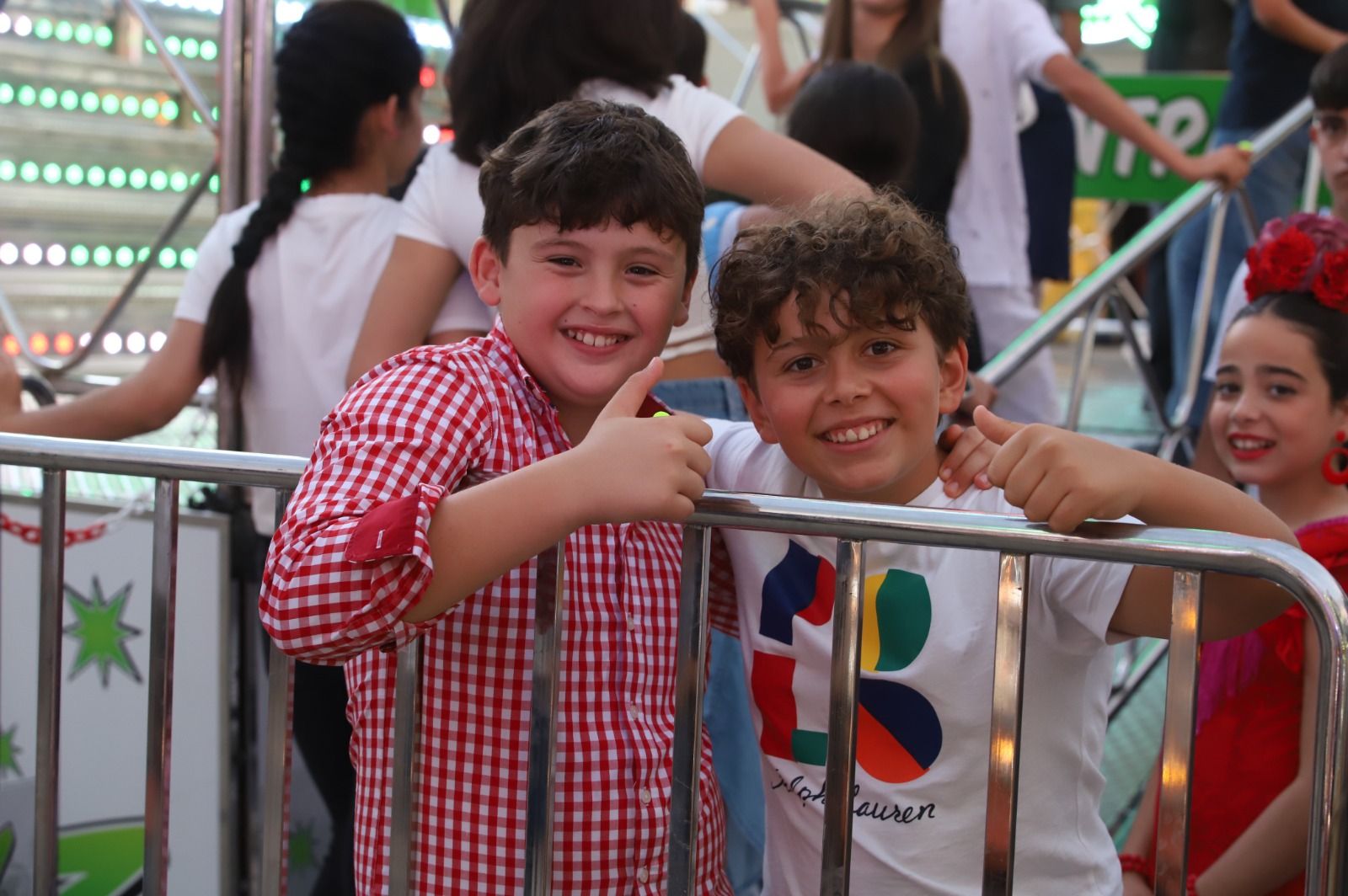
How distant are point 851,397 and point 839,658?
337 millimetres

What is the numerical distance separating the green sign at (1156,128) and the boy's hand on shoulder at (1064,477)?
14.4 feet

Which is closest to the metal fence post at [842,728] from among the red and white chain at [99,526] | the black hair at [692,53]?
the red and white chain at [99,526]

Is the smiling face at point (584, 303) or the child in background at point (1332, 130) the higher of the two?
the child in background at point (1332, 130)

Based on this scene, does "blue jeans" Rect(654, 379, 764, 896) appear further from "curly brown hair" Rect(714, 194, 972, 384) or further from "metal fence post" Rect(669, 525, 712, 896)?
"metal fence post" Rect(669, 525, 712, 896)

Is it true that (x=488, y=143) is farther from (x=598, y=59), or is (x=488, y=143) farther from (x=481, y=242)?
(x=481, y=242)

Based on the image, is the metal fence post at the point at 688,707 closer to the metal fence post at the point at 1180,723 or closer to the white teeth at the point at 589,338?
the white teeth at the point at 589,338

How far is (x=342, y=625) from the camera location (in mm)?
1447

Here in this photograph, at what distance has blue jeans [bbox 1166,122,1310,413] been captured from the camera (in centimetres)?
446

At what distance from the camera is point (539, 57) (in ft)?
8.20

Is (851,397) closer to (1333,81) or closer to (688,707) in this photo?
(688,707)

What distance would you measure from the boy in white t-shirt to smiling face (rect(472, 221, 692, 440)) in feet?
0.44

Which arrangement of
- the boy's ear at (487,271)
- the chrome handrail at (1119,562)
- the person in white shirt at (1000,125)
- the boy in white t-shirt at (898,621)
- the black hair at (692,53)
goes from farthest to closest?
the person in white shirt at (1000,125)
the black hair at (692,53)
the boy's ear at (487,271)
the boy in white t-shirt at (898,621)
the chrome handrail at (1119,562)

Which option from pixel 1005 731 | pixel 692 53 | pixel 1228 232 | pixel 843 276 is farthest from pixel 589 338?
pixel 1228 232

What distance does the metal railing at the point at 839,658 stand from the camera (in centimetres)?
137
